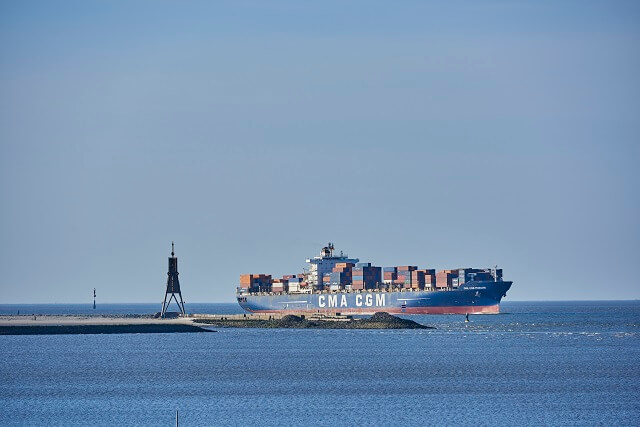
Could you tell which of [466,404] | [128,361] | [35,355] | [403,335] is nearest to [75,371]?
[128,361]

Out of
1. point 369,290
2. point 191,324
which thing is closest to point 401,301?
point 369,290

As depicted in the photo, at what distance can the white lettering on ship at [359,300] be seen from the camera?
577 ft

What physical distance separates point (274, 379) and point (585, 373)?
68.1 feet

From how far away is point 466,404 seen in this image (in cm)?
6278

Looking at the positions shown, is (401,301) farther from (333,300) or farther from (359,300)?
(333,300)

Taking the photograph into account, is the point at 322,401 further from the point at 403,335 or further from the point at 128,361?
the point at 403,335

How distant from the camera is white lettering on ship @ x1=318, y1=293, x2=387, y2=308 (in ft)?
577

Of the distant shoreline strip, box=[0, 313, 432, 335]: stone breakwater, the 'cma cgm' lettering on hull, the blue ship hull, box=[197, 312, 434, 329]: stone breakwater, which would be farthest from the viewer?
the 'cma cgm' lettering on hull

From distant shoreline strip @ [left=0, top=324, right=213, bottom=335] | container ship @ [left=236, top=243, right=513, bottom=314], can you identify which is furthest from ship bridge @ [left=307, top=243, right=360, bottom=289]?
distant shoreline strip @ [left=0, top=324, right=213, bottom=335]

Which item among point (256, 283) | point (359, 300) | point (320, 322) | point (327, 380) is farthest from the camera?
point (256, 283)

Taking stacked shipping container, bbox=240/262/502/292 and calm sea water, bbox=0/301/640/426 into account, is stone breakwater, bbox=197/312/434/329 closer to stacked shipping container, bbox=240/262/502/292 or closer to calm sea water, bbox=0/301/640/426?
calm sea water, bbox=0/301/640/426

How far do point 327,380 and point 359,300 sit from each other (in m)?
101

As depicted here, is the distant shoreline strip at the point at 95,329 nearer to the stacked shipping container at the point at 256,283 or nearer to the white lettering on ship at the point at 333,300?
the white lettering on ship at the point at 333,300

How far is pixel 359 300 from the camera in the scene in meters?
178
